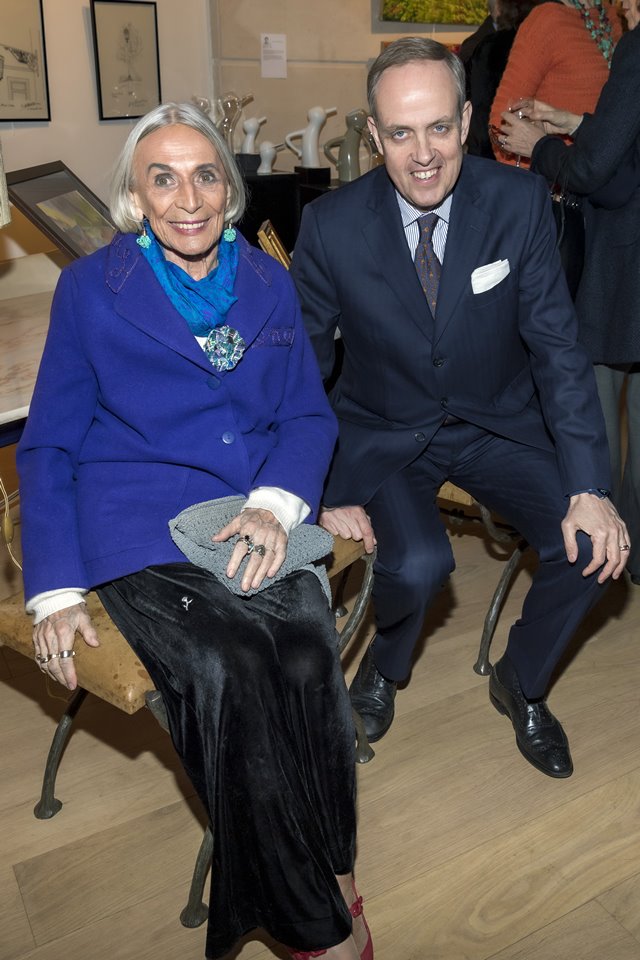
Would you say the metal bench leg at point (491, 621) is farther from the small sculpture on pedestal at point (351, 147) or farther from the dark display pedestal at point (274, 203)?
the small sculpture on pedestal at point (351, 147)

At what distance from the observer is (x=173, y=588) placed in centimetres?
183

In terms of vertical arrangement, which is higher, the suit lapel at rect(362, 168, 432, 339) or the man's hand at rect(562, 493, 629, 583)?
the suit lapel at rect(362, 168, 432, 339)

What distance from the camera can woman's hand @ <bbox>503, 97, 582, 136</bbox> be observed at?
314 cm

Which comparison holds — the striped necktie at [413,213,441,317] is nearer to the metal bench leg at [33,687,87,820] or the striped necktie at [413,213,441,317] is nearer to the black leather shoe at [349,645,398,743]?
the black leather shoe at [349,645,398,743]

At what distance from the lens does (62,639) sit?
1784mm

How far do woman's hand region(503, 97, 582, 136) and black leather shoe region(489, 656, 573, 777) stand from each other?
179 cm

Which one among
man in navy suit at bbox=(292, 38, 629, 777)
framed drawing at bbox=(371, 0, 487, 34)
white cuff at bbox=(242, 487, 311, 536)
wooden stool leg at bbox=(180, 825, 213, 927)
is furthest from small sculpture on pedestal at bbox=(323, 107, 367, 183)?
wooden stool leg at bbox=(180, 825, 213, 927)

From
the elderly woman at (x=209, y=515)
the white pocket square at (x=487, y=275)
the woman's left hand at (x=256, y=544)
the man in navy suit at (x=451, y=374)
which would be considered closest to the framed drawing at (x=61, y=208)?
the man in navy suit at (x=451, y=374)

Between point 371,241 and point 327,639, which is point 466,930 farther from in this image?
point 371,241

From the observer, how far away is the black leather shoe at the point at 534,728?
237 cm

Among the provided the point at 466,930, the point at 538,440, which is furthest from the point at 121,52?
the point at 466,930

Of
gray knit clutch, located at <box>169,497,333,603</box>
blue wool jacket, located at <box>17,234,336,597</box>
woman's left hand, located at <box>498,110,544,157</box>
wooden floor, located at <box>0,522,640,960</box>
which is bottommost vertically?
wooden floor, located at <box>0,522,640,960</box>

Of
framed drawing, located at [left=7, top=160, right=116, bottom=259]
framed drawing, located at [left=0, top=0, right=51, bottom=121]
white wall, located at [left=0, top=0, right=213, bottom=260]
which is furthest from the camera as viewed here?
white wall, located at [left=0, top=0, right=213, bottom=260]

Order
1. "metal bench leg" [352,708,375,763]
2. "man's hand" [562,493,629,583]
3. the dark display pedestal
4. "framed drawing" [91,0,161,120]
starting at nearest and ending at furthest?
"man's hand" [562,493,629,583], "metal bench leg" [352,708,375,763], "framed drawing" [91,0,161,120], the dark display pedestal
